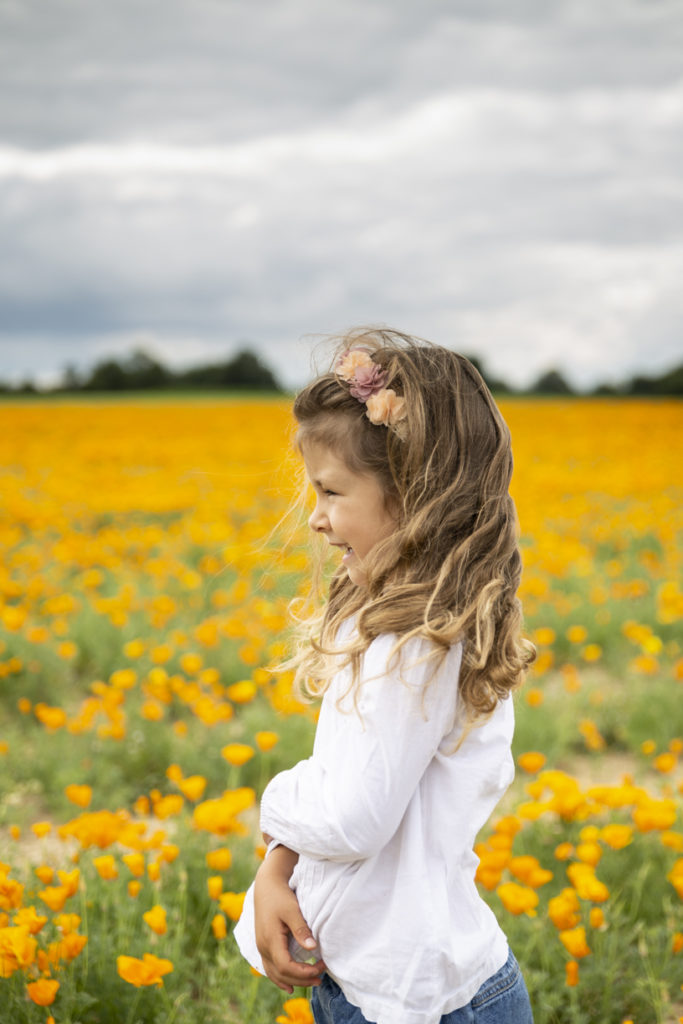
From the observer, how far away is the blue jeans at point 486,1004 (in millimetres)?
1438

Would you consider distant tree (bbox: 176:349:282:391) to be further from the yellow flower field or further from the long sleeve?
the long sleeve

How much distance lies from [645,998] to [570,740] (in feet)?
5.43

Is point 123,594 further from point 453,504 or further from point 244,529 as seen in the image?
point 453,504

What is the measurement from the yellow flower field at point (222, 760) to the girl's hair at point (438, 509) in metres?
0.29

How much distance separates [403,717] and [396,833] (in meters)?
0.23

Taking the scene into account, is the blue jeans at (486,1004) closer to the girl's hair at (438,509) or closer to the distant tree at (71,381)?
the girl's hair at (438,509)

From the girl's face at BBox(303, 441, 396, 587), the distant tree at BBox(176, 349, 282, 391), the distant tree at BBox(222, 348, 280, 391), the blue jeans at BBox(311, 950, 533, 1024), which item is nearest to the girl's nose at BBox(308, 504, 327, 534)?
the girl's face at BBox(303, 441, 396, 587)

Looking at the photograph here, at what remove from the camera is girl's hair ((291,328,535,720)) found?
1.39 m

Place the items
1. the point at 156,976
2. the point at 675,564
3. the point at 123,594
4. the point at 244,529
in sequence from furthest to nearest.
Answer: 1. the point at 244,529
2. the point at 675,564
3. the point at 123,594
4. the point at 156,976

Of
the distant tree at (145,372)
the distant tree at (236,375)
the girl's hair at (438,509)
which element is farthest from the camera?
the distant tree at (145,372)

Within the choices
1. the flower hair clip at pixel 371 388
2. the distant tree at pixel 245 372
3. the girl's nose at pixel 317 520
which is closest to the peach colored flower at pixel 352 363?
the flower hair clip at pixel 371 388

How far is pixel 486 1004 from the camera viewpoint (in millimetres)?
1453

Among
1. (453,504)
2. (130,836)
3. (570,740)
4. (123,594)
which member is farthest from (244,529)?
(453,504)

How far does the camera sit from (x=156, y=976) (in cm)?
171
